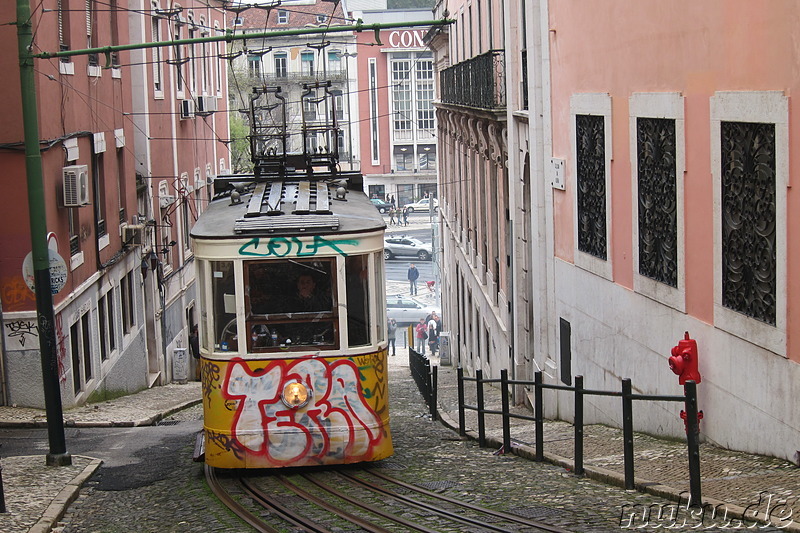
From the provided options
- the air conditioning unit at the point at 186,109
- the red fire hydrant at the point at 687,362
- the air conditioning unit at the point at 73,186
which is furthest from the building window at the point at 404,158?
the red fire hydrant at the point at 687,362

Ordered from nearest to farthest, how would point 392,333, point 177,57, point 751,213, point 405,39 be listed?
point 751,213 → point 177,57 → point 392,333 → point 405,39

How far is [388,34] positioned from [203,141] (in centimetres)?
3698

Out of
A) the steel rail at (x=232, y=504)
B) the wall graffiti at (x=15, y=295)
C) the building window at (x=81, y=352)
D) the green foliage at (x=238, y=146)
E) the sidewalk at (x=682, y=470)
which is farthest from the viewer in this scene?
the green foliage at (x=238, y=146)

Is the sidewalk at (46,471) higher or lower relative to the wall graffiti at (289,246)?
lower

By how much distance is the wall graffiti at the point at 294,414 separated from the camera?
1114 centimetres

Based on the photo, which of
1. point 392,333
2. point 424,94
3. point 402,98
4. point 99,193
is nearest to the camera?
point 99,193

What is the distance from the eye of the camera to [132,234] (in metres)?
23.6

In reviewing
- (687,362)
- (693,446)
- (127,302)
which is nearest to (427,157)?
(127,302)

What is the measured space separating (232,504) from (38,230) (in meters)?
3.96

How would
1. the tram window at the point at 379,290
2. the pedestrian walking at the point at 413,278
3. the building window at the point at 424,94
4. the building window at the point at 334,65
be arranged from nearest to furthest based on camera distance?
1. the tram window at the point at 379,290
2. the pedestrian walking at the point at 413,278
3. the building window at the point at 334,65
4. the building window at the point at 424,94

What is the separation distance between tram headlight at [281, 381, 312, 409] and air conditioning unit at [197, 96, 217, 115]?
2293cm

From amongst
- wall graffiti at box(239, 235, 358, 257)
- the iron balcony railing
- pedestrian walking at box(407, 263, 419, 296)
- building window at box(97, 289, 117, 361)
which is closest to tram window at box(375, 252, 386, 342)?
wall graffiti at box(239, 235, 358, 257)

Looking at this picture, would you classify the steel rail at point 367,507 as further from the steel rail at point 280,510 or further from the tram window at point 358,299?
the tram window at point 358,299

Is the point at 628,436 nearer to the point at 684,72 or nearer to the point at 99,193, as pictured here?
the point at 684,72
